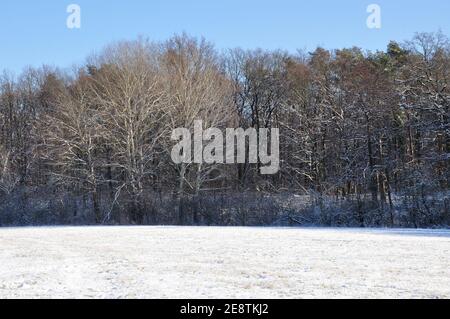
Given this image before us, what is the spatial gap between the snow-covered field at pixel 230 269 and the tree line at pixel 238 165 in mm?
15889

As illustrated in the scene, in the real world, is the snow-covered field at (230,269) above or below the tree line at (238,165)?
below

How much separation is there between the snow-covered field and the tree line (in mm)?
15889

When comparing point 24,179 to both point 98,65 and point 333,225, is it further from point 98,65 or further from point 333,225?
point 333,225

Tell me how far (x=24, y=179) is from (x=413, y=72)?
36.1 meters

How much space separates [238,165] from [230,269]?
40562 mm

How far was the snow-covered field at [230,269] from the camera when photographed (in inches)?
366

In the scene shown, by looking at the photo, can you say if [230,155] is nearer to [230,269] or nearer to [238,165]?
[238,165]

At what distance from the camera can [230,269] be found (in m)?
11.9

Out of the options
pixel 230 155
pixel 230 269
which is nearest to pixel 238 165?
pixel 230 155

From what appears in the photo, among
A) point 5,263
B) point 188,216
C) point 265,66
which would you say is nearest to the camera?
point 5,263

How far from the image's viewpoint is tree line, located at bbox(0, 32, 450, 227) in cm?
3469

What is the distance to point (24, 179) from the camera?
53438mm

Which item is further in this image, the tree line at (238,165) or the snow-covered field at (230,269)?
the tree line at (238,165)
